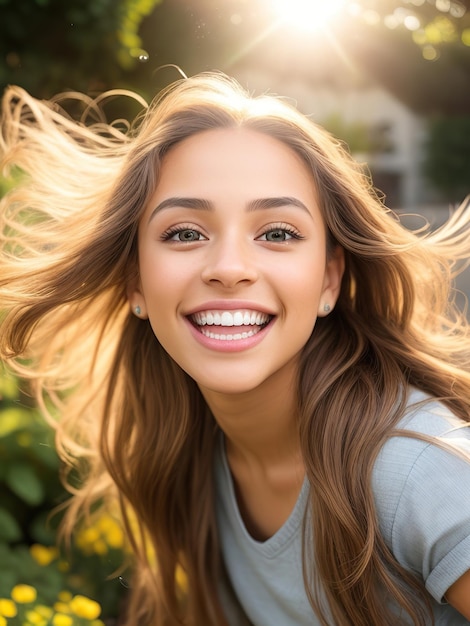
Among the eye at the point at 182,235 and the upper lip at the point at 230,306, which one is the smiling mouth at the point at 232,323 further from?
the eye at the point at 182,235

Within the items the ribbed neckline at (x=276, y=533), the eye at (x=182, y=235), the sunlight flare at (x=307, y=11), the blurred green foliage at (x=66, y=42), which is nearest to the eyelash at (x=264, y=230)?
the eye at (x=182, y=235)

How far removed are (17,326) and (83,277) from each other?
24 centimetres

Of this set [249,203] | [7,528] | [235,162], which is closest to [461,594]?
[249,203]

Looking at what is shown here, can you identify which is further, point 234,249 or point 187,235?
point 187,235

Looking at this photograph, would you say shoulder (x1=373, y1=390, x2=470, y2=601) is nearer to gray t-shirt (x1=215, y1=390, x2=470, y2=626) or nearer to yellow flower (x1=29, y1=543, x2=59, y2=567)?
gray t-shirt (x1=215, y1=390, x2=470, y2=626)

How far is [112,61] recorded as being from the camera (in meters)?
4.43

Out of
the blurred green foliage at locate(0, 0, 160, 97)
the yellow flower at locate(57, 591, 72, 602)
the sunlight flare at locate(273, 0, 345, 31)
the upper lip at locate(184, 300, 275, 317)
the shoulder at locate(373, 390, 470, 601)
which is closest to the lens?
the shoulder at locate(373, 390, 470, 601)

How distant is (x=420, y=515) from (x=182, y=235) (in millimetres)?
878

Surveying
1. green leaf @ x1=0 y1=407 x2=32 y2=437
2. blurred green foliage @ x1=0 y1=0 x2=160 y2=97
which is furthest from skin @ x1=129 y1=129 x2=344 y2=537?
blurred green foliage @ x1=0 y1=0 x2=160 y2=97

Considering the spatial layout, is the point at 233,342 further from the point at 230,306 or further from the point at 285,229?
the point at 285,229

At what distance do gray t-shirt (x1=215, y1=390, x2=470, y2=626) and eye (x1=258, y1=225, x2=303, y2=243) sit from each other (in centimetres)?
53

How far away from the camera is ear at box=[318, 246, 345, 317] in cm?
238

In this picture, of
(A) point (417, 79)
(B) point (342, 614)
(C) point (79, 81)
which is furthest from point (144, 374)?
(A) point (417, 79)

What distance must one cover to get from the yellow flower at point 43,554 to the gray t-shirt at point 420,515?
2.76 feet
